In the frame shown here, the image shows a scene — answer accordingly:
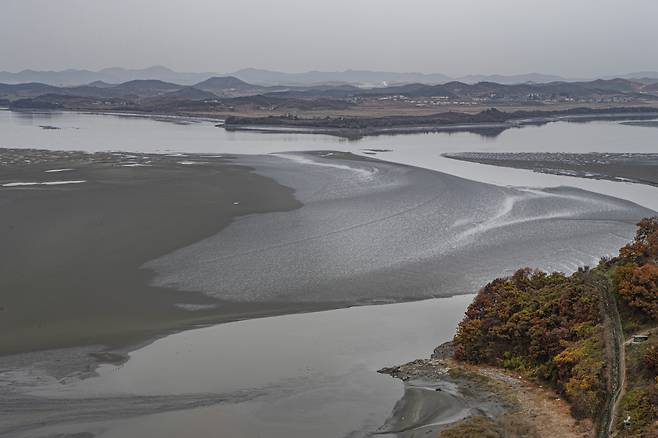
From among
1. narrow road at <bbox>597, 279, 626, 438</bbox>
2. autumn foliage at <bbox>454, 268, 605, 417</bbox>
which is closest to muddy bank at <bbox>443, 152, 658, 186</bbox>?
autumn foliage at <bbox>454, 268, 605, 417</bbox>

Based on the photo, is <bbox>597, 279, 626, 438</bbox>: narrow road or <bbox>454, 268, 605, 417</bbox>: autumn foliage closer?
<bbox>597, 279, 626, 438</bbox>: narrow road

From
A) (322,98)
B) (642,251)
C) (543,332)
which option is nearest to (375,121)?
(322,98)

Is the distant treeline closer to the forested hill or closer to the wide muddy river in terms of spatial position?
the wide muddy river

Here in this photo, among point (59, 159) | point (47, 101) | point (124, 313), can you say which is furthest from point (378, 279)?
point (47, 101)

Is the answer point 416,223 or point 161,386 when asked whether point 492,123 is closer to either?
point 416,223

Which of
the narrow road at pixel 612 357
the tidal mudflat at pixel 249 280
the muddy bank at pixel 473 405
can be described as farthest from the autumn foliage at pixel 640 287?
the tidal mudflat at pixel 249 280

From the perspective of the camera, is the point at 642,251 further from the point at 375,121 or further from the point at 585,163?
the point at 375,121
